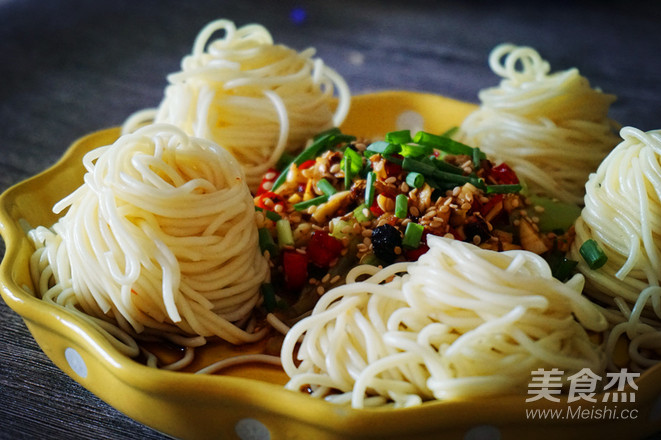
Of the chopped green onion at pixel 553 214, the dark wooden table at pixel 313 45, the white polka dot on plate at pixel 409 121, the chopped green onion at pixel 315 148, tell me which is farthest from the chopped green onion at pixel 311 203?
the dark wooden table at pixel 313 45

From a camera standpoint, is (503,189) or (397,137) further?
(397,137)

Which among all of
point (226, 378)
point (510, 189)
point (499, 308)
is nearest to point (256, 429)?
point (226, 378)

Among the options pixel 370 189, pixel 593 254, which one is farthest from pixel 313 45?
pixel 593 254

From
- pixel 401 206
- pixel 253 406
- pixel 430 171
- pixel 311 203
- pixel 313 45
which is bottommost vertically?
pixel 313 45

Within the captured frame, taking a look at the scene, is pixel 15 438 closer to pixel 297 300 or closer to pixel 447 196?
pixel 297 300

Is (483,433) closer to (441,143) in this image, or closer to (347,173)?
(347,173)

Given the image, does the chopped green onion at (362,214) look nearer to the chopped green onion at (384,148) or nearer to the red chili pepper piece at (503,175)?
the chopped green onion at (384,148)
